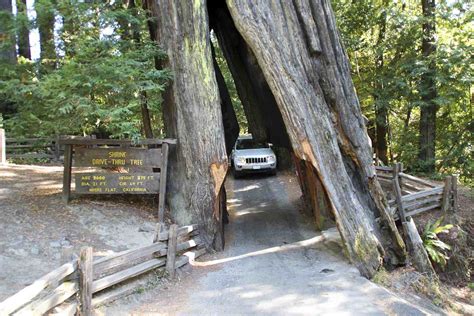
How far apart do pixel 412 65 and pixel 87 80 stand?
1306cm

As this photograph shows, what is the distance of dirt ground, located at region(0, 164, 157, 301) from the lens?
268 inches

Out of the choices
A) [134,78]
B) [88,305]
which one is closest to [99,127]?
[134,78]

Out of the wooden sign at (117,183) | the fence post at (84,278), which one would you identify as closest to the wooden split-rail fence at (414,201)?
the wooden sign at (117,183)

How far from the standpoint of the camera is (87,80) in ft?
27.2

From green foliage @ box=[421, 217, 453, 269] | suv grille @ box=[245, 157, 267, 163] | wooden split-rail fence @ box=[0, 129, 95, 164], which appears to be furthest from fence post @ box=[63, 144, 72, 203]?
wooden split-rail fence @ box=[0, 129, 95, 164]

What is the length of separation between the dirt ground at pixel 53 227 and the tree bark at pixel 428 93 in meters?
12.1

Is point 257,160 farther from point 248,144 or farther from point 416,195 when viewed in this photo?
point 416,195

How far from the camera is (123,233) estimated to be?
28.9 ft

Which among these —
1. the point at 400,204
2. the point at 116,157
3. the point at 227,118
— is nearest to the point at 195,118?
the point at 116,157

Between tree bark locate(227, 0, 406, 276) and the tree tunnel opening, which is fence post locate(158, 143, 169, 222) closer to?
tree bark locate(227, 0, 406, 276)

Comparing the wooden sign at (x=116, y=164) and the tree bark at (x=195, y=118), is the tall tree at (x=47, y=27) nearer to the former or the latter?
the wooden sign at (x=116, y=164)

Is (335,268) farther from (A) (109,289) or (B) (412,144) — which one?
(B) (412,144)

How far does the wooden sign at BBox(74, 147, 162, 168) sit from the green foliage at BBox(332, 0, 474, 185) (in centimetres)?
1117

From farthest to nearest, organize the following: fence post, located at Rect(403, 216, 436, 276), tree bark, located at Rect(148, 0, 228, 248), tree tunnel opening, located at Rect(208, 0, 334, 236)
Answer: tree tunnel opening, located at Rect(208, 0, 334, 236) → fence post, located at Rect(403, 216, 436, 276) → tree bark, located at Rect(148, 0, 228, 248)
